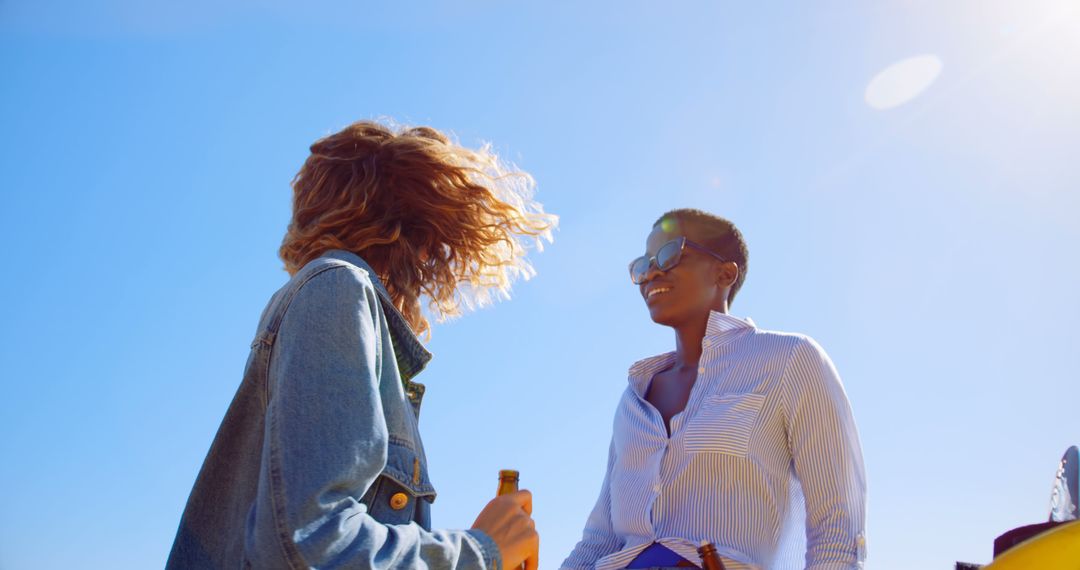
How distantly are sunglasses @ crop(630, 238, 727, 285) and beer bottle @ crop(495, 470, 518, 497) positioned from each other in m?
1.86

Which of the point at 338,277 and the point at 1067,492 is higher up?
the point at 338,277

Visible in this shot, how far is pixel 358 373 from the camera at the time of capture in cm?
232

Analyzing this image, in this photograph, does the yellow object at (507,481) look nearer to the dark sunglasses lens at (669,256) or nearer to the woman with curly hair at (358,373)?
the woman with curly hair at (358,373)

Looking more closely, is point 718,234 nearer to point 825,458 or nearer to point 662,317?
point 662,317

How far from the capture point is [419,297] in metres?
3.28

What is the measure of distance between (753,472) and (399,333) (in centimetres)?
195

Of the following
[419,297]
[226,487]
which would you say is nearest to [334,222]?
[419,297]

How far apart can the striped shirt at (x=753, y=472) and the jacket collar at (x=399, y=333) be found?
1.59 metres

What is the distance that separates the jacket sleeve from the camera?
2.13 metres

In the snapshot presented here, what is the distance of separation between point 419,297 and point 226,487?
3.25 ft

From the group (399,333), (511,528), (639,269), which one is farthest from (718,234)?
(511,528)

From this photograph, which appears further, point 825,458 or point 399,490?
point 825,458

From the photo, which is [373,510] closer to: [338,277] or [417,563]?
[417,563]

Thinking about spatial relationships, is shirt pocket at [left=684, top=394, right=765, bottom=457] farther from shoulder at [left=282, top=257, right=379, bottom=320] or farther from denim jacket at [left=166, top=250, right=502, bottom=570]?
shoulder at [left=282, top=257, right=379, bottom=320]
